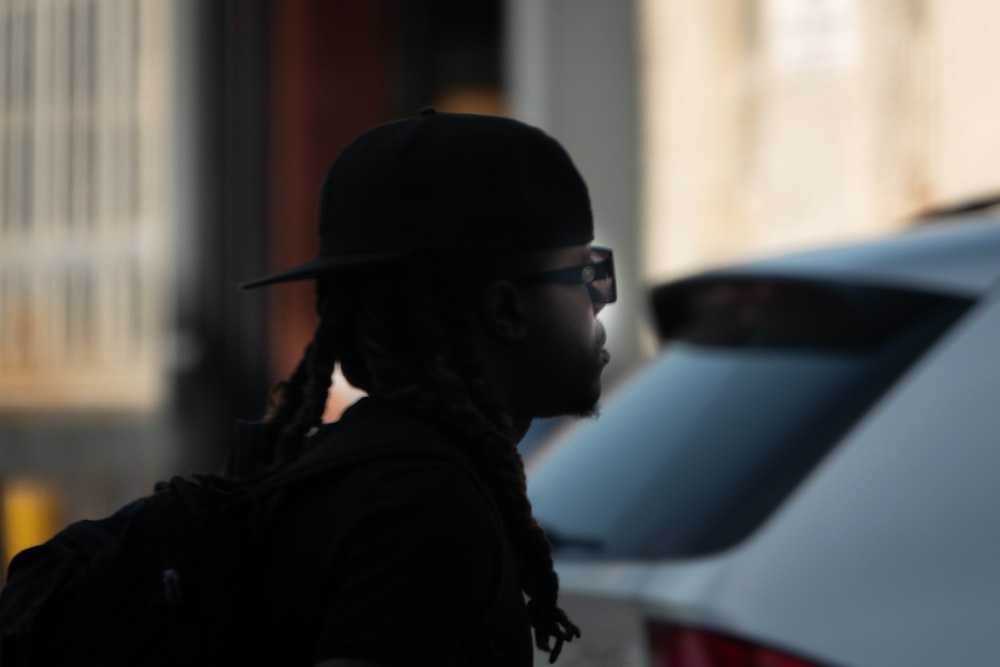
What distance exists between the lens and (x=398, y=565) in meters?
1.31

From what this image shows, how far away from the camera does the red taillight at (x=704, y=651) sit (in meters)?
2.16

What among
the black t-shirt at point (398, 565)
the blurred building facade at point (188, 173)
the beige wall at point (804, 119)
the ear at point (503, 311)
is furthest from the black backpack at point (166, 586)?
the blurred building facade at point (188, 173)

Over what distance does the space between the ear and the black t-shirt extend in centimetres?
14

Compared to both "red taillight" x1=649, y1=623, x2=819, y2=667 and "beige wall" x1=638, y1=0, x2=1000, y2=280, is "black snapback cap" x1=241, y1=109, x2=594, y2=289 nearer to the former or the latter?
"red taillight" x1=649, y1=623, x2=819, y2=667

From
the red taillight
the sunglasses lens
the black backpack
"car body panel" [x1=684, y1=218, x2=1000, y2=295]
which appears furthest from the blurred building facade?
the black backpack

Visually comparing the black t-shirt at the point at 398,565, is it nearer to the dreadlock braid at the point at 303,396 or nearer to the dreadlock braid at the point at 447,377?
the dreadlock braid at the point at 447,377

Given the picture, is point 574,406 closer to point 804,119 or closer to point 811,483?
point 811,483

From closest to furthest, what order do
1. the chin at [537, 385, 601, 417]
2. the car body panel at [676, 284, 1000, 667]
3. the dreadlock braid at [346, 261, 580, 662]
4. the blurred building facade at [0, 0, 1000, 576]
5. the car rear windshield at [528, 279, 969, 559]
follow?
1. the dreadlock braid at [346, 261, 580, 662]
2. the chin at [537, 385, 601, 417]
3. the car body panel at [676, 284, 1000, 667]
4. the car rear windshield at [528, 279, 969, 559]
5. the blurred building facade at [0, 0, 1000, 576]

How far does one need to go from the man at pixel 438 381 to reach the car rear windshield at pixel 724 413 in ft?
2.75

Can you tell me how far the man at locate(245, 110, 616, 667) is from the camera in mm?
1325

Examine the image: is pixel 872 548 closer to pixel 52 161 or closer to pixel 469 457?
pixel 469 457

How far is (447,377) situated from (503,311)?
89 millimetres

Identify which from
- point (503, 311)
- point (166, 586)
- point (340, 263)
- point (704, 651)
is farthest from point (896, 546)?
point (166, 586)

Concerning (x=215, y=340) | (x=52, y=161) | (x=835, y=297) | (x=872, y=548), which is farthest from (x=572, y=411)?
(x=52, y=161)
